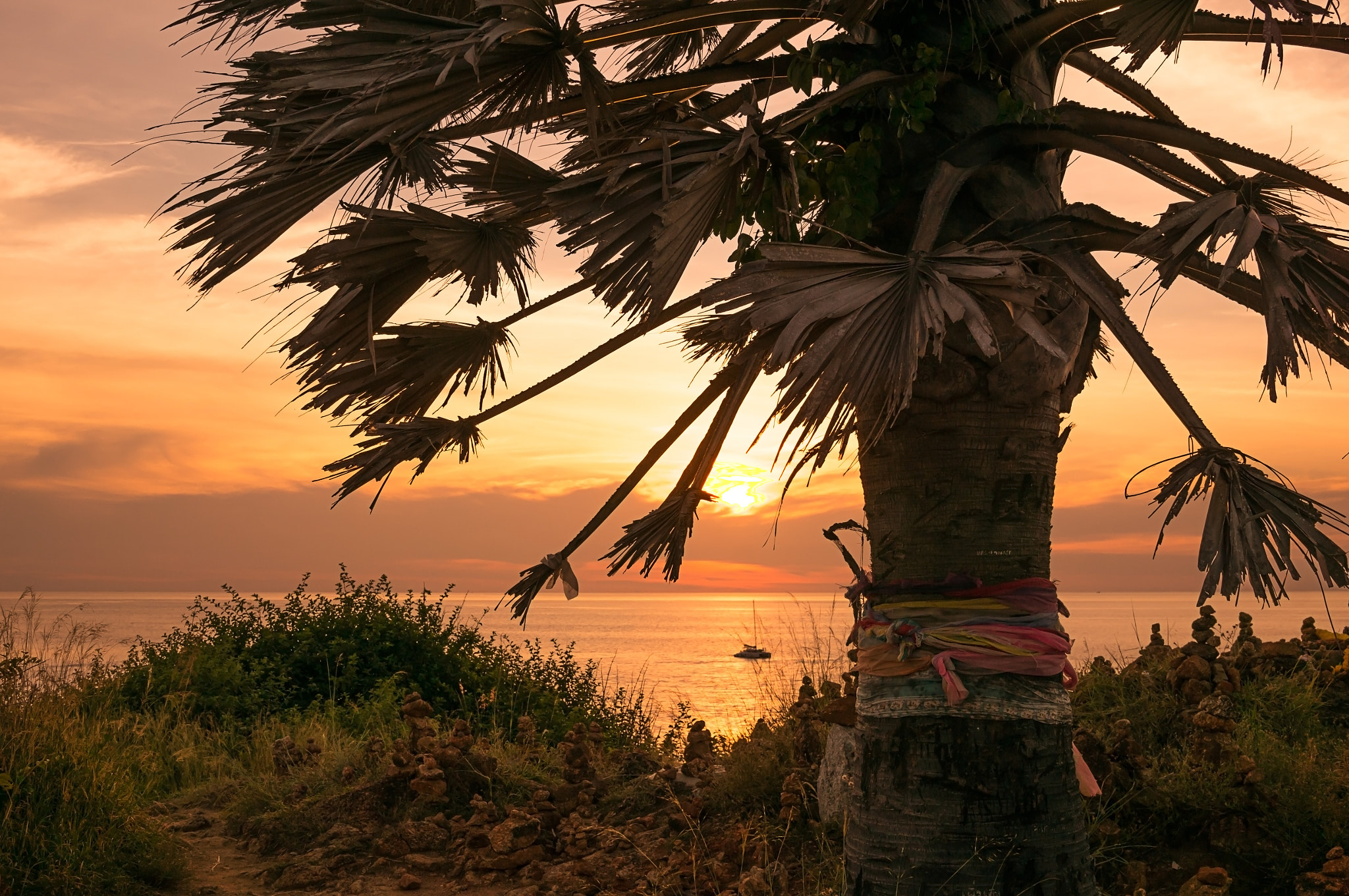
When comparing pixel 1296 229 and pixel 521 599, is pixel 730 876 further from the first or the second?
pixel 1296 229

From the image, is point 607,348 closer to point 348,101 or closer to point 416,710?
point 348,101

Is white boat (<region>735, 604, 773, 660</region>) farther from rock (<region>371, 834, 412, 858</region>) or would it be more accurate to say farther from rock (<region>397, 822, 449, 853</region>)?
rock (<region>371, 834, 412, 858</region>)

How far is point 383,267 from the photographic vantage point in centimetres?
421

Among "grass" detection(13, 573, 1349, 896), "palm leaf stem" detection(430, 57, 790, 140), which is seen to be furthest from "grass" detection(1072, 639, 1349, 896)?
"palm leaf stem" detection(430, 57, 790, 140)

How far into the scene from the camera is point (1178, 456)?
3.47 meters

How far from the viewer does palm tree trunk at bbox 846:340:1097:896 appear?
3.71 m

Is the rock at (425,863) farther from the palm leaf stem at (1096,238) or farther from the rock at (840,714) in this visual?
the palm leaf stem at (1096,238)

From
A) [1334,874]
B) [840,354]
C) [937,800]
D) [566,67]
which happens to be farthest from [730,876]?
[566,67]

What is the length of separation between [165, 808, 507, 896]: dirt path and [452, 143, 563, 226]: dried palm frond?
3.40 m

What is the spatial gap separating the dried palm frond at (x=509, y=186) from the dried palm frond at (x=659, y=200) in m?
0.99

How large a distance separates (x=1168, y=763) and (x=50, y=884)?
5.95m

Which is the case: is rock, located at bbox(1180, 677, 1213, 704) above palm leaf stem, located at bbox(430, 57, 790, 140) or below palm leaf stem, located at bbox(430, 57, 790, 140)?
below

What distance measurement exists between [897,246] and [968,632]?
155 cm

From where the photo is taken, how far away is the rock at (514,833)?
5531mm
